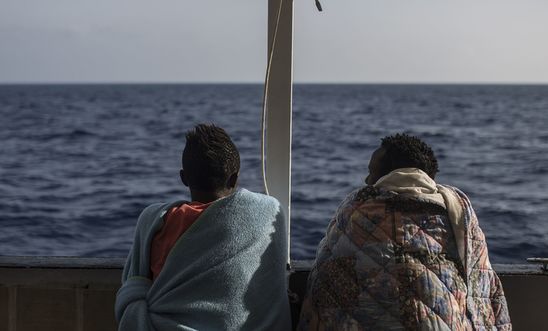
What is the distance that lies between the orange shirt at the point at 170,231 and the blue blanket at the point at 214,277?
20 mm

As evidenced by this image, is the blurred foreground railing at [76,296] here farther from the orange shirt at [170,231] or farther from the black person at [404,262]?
the orange shirt at [170,231]

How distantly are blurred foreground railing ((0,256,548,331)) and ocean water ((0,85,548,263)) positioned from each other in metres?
5.68

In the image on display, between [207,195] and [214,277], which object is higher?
[207,195]

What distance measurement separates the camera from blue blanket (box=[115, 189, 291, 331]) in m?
2.11

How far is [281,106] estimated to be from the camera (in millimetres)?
2621

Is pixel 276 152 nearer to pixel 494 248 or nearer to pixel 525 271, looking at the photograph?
pixel 525 271

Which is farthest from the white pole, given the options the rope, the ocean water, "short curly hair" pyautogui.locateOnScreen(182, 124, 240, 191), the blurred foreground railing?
the ocean water

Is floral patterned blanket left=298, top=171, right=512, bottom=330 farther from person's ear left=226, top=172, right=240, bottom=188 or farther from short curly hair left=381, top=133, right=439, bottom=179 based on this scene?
person's ear left=226, top=172, right=240, bottom=188

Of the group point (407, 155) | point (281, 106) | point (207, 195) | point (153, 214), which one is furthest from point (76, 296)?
point (407, 155)

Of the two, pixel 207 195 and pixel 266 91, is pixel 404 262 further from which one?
pixel 266 91

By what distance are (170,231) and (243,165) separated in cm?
1595

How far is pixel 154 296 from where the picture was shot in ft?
7.02

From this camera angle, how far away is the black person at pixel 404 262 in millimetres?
2123

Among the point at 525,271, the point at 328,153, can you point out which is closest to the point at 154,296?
the point at 525,271
